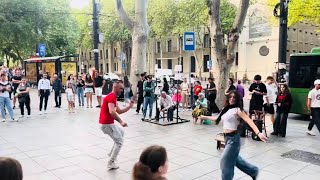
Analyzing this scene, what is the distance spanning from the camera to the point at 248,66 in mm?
38531

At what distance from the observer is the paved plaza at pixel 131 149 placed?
5.72 meters

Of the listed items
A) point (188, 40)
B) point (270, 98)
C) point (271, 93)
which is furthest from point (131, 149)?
point (271, 93)

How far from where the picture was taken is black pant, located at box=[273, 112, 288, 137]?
8.76 metres

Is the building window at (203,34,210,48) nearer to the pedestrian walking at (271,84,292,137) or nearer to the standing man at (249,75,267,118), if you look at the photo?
the standing man at (249,75,267,118)

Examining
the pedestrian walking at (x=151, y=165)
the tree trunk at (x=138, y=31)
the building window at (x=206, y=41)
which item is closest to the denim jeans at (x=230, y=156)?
the pedestrian walking at (x=151, y=165)

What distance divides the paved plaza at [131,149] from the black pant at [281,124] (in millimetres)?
221

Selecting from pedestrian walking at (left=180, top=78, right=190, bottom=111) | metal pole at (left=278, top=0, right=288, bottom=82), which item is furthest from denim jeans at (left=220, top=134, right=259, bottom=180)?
pedestrian walking at (left=180, top=78, right=190, bottom=111)

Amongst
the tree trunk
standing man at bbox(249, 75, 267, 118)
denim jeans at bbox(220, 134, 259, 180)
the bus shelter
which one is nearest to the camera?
denim jeans at bbox(220, 134, 259, 180)

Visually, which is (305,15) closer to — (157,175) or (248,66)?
(248,66)

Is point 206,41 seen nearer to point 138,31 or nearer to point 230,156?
point 138,31

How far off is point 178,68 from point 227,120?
7805 mm

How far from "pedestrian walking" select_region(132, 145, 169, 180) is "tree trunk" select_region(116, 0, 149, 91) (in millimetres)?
14524

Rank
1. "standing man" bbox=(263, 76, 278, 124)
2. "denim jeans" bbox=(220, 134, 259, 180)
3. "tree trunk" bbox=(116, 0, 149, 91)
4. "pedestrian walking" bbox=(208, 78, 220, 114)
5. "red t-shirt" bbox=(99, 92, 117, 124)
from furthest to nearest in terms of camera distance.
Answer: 1. "tree trunk" bbox=(116, 0, 149, 91)
2. "pedestrian walking" bbox=(208, 78, 220, 114)
3. "standing man" bbox=(263, 76, 278, 124)
4. "red t-shirt" bbox=(99, 92, 117, 124)
5. "denim jeans" bbox=(220, 134, 259, 180)

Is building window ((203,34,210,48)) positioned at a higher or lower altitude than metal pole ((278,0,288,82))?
higher
